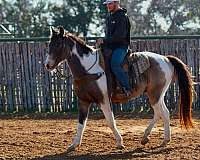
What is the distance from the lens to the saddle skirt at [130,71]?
26.0ft

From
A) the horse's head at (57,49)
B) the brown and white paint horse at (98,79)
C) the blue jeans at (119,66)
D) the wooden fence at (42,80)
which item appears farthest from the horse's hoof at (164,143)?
the wooden fence at (42,80)

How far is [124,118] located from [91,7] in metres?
23.5

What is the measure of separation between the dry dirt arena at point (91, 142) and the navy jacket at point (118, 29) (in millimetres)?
1700

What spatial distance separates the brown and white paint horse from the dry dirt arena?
0.95 ft

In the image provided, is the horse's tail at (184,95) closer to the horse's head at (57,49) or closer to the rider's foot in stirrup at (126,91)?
the rider's foot in stirrup at (126,91)

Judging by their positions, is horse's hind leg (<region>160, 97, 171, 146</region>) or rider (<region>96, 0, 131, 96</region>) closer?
rider (<region>96, 0, 131, 96</region>)

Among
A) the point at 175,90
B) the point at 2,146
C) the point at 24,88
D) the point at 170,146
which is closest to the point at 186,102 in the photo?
the point at 170,146

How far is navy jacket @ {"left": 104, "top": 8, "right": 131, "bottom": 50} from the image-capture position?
782cm

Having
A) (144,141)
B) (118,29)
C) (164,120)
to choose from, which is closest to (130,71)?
(118,29)

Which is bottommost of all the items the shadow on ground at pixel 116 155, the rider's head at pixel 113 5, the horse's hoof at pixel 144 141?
the shadow on ground at pixel 116 155

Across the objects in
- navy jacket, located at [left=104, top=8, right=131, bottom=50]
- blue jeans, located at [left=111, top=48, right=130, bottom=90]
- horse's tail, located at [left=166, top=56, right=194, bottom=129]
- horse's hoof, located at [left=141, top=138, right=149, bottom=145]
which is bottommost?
horse's hoof, located at [left=141, top=138, right=149, bottom=145]

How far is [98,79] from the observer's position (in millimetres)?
7719

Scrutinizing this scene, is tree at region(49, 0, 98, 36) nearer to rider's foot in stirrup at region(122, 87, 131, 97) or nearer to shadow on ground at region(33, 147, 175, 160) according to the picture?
rider's foot in stirrup at region(122, 87, 131, 97)

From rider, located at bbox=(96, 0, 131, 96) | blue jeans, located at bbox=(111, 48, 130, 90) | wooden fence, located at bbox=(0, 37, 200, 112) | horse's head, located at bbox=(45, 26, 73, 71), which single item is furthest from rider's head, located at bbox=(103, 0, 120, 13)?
wooden fence, located at bbox=(0, 37, 200, 112)
